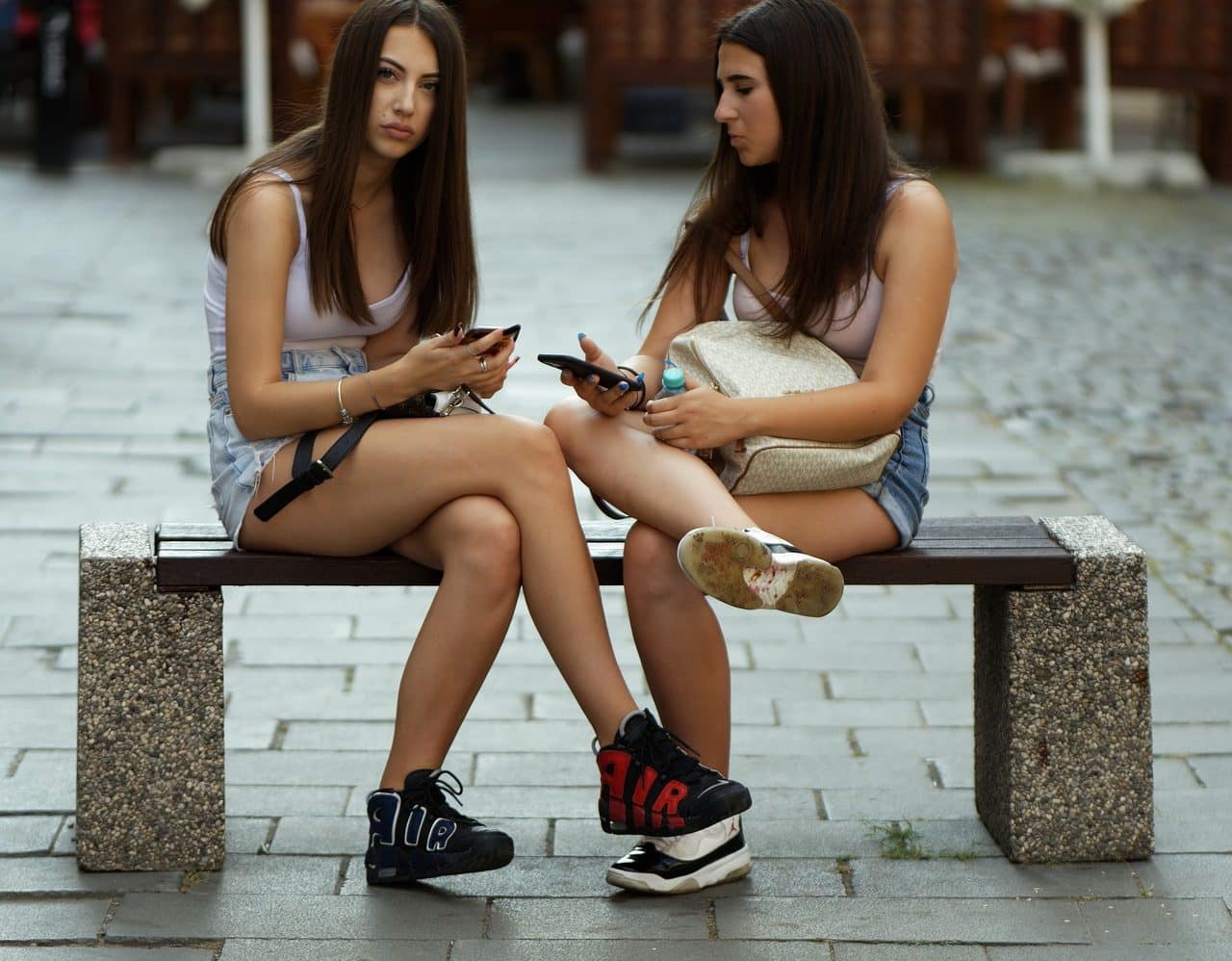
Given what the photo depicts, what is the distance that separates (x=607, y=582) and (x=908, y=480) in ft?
1.87

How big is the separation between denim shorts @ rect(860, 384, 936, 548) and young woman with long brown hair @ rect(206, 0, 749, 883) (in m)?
0.54

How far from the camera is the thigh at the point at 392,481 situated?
3195mm

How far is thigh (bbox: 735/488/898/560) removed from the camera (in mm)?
3260

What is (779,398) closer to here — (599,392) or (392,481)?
(599,392)

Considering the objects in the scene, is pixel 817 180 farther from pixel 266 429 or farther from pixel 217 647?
pixel 217 647

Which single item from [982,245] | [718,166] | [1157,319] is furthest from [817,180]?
[982,245]

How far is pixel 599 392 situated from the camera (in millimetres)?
3316

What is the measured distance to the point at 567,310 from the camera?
8.59 m

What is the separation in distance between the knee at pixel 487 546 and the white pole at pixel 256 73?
9909 millimetres

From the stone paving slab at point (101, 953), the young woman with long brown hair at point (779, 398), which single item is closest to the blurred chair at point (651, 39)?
the young woman with long brown hair at point (779, 398)

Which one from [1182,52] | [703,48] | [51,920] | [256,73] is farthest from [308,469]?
[1182,52]

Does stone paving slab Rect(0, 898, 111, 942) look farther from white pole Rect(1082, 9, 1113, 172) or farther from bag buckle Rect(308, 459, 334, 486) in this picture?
white pole Rect(1082, 9, 1113, 172)

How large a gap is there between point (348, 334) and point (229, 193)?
0.33 metres

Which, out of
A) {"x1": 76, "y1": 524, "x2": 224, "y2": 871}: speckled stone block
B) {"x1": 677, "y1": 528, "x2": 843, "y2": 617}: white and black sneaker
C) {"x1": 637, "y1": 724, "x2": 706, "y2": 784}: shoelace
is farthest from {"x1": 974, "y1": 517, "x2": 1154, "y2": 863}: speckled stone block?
{"x1": 76, "y1": 524, "x2": 224, "y2": 871}: speckled stone block
